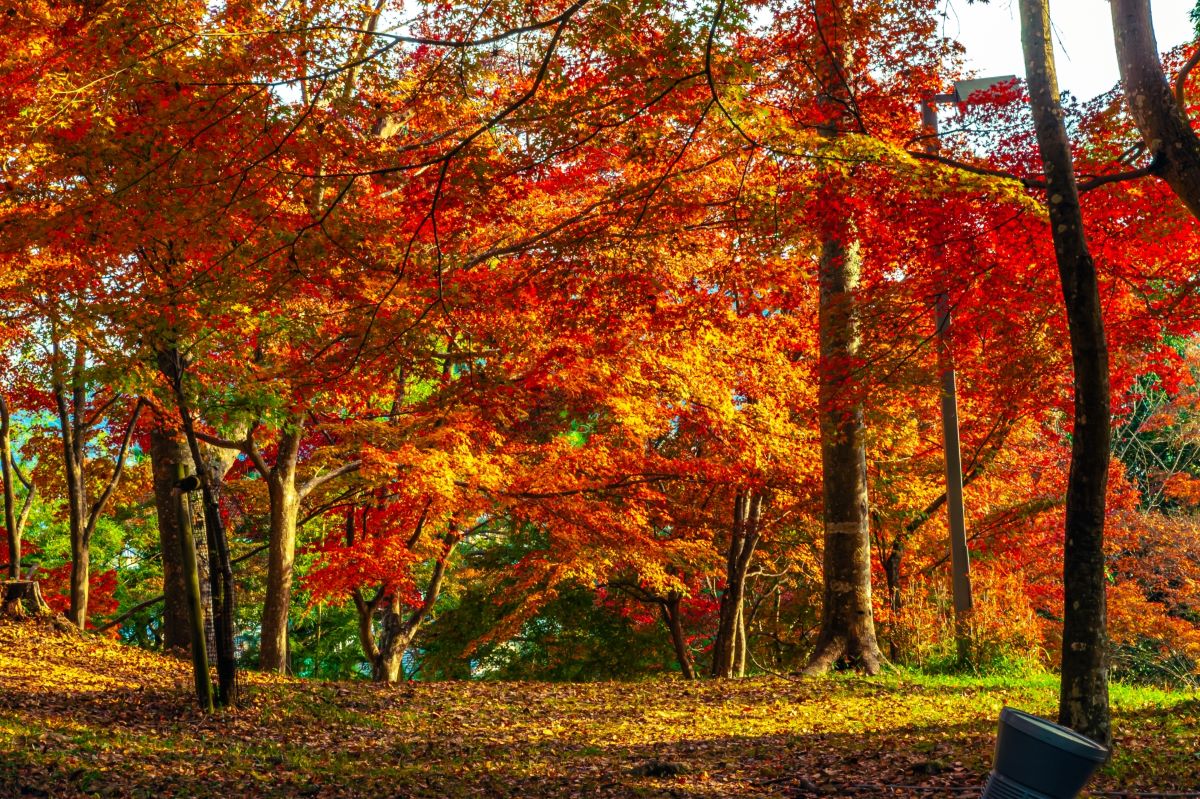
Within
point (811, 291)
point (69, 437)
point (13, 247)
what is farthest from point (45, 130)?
point (811, 291)

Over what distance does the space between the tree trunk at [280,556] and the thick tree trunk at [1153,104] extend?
10.6 m

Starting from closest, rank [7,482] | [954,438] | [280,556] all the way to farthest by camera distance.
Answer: [954,438], [280,556], [7,482]

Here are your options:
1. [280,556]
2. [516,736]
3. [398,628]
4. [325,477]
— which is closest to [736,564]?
[398,628]

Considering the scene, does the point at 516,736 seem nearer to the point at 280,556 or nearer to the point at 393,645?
the point at 280,556

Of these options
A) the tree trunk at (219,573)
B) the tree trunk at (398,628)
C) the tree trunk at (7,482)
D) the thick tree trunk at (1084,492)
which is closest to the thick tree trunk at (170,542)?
the tree trunk at (219,573)

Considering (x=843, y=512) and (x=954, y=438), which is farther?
(x=954, y=438)

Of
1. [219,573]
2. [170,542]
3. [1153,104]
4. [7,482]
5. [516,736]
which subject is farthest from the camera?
[7,482]

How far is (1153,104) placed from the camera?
5.80 metres

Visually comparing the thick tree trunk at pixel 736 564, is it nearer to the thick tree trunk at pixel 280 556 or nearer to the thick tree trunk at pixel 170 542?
the thick tree trunk at pixel 280 556

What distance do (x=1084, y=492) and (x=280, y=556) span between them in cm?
1042

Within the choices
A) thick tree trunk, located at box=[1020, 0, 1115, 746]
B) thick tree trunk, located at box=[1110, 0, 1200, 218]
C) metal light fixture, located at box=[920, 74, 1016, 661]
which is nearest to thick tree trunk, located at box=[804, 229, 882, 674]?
metal light fixture, located at box=[920, 74, 1016, 661]

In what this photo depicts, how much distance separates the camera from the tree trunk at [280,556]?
1307cm

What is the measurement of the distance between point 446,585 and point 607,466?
734 cm

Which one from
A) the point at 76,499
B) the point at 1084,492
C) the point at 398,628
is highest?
the point at 76,499
